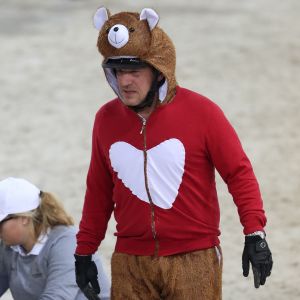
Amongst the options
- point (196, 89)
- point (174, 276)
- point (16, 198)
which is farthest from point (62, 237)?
point (196, 89)

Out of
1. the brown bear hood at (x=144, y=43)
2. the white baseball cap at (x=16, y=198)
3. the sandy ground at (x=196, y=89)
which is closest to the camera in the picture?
the brown bear hood at (x=144, y=43)

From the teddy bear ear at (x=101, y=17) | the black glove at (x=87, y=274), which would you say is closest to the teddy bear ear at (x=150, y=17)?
the teddy bear ear at (x=101, y=17)

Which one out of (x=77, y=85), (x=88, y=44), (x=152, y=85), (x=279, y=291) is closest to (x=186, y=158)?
(x=152, y=85)

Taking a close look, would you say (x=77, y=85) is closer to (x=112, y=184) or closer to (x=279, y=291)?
(x=279, y=291)

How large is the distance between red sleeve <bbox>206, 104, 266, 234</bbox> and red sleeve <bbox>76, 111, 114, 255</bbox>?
18.5 inches

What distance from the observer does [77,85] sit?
423 inches

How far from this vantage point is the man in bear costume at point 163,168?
3.96m

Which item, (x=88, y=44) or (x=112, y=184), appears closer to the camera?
(x=112, y=184)

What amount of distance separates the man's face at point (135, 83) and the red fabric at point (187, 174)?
0.25ft

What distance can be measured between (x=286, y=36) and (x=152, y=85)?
835cm

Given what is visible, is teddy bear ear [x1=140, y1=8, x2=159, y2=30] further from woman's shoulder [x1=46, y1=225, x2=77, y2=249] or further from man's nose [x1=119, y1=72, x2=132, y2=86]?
woman's shoulder [x1=46, y1=225, x2=77, y2=249]

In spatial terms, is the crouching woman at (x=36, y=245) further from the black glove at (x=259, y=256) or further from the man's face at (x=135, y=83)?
the black glove at (x=259, y=256)

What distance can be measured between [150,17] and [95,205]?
777mm

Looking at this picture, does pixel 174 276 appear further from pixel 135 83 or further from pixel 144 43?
pixel 144 43
